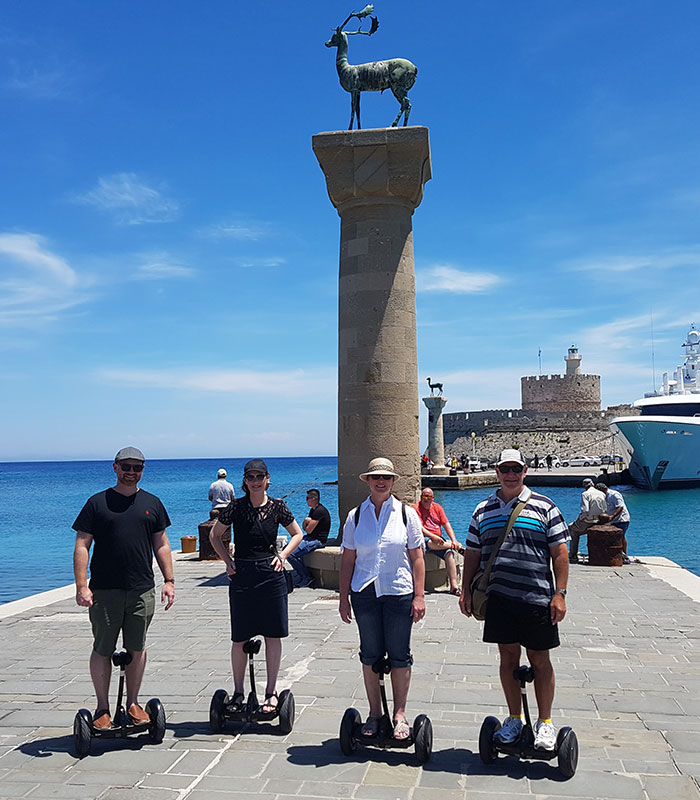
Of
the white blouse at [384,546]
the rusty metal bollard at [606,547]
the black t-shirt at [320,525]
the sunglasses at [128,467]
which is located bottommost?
the rusty metal bollard at [606,547]

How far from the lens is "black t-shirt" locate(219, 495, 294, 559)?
17.0 feet

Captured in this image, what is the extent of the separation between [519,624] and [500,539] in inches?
19.0

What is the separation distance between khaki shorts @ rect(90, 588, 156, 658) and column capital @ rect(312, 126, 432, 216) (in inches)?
281

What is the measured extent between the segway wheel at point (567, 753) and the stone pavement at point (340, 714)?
52 mm

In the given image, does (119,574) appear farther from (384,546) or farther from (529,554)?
(529,554)

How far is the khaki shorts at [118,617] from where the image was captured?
4.87 metres

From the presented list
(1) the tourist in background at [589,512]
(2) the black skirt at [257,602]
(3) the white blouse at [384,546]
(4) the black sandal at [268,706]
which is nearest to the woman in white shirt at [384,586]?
(3) the white blouse at [384,546]

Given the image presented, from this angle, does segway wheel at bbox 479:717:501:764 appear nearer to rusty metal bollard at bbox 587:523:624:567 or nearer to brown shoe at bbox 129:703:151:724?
brown shoe at bbox 129:703:151:724

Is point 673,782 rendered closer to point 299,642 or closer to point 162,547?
point 162,547

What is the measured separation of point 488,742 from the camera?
4430 millimetres

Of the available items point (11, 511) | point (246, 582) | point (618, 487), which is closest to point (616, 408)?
point (618, 487)

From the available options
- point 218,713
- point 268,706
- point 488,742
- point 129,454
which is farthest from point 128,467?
point 488,742

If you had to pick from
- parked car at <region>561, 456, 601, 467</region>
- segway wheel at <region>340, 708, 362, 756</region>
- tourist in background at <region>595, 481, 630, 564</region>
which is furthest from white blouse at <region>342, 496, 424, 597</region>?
parked car at <region>561, 456, 601, 467</region>

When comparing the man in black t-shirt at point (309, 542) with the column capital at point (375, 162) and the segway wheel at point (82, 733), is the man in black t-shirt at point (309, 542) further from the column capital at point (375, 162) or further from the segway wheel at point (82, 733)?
the segway wheel at point (82, 733)
